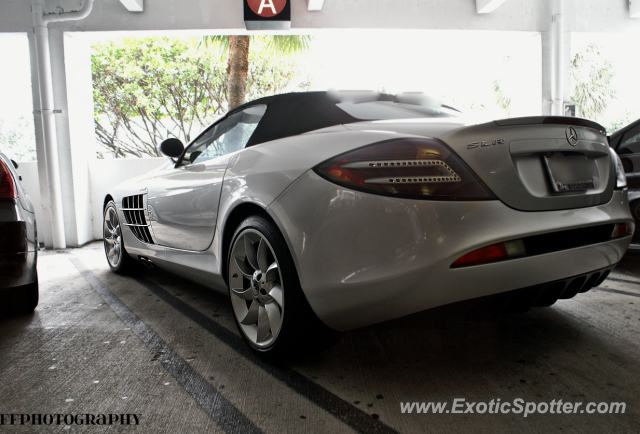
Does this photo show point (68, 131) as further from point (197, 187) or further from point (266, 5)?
point (197, 187)

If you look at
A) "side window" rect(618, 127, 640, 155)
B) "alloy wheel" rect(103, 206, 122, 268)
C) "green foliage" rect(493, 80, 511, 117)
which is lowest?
"alloy wheel" rect(103, 206, 122, 268)

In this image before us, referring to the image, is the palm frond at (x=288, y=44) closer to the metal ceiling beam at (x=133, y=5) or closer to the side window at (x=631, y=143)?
the metal ceiling beam at (x=133, y=5)

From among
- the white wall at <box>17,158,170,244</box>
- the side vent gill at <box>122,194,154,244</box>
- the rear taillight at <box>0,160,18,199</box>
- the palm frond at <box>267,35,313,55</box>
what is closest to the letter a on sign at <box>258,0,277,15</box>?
the palm frond at <box>267,35,313,55</box>

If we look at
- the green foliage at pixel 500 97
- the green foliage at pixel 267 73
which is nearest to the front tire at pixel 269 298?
the green foliage at pixel 267 73

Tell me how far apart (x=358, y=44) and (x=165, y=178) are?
24786 millimetres

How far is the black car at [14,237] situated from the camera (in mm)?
2572

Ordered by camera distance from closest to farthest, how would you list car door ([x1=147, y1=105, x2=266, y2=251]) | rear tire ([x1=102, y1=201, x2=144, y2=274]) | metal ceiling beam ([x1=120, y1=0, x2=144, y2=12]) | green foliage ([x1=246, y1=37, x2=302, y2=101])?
car door ([x1=147, y1=105, x2=266, y2=251]), rear tire ([x1=102, y1=201, x2=144, y2=274]), metal ceiling beam ([x1=120, y1=0, x2=144, y2=12]), green foliage ([x1=246, y1=37, x2=302, y2=101])

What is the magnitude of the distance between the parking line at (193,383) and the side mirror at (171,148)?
1186 millimetres

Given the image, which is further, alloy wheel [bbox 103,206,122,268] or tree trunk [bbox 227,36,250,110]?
tree trunk [bbox 227,36,250,110]

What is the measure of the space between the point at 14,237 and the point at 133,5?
17.4 ft

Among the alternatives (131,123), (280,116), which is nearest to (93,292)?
(280,116)

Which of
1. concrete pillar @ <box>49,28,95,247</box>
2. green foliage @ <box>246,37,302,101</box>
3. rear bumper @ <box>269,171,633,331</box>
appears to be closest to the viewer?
rear bumper @ <box>269,171,633,331</box>

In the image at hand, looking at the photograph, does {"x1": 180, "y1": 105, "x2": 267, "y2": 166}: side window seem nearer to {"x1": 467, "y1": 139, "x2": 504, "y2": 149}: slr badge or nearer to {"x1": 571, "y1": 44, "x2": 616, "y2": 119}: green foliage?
{"x1": 467, "y1": 139, "x2": 504, "y2": 149}: slr badge

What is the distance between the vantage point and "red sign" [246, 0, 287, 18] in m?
6.54
